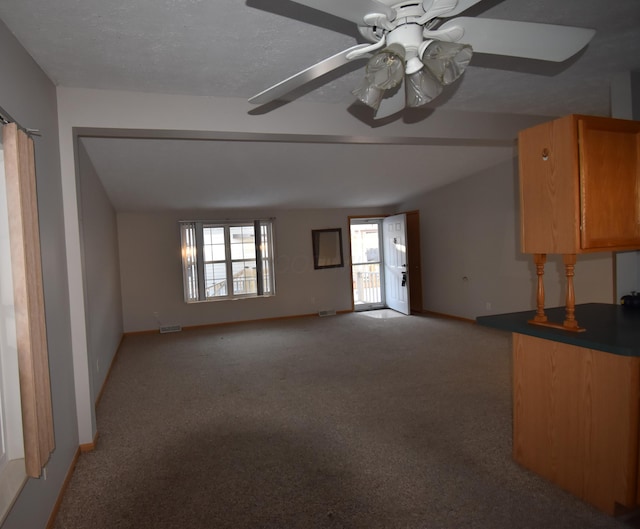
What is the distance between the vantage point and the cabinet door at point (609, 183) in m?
2.02

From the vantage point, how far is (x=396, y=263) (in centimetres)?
741

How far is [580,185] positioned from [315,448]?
2.12 m

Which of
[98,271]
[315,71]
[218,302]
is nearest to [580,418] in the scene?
[315,71]

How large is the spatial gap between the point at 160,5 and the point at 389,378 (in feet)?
11.1

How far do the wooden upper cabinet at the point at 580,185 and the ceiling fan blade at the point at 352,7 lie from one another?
121 cm

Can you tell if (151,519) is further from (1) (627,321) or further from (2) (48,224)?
(1) (627,321)

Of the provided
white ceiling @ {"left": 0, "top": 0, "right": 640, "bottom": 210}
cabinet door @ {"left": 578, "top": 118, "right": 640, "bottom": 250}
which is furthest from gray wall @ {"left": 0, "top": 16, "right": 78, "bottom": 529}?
cabinet door @ {"left": 578, "top": 118, "right": 640, "bottom": 250}

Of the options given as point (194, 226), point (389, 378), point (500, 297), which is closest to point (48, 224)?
point (389, 378)

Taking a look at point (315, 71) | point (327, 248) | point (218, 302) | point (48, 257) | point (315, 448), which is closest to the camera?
point (315, 71)

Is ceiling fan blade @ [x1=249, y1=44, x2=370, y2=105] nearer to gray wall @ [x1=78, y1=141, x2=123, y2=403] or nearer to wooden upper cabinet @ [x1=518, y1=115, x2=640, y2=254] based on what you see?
wooden upper cabinet @ [x1=518, y1=115, x2=640, y2=254]

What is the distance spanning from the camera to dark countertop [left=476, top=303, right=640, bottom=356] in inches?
70.9

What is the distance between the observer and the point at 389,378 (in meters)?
3.98

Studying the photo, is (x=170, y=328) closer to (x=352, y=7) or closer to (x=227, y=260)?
(x=227, y=260)

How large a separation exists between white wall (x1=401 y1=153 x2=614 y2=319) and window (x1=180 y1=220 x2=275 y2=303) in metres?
2.76
